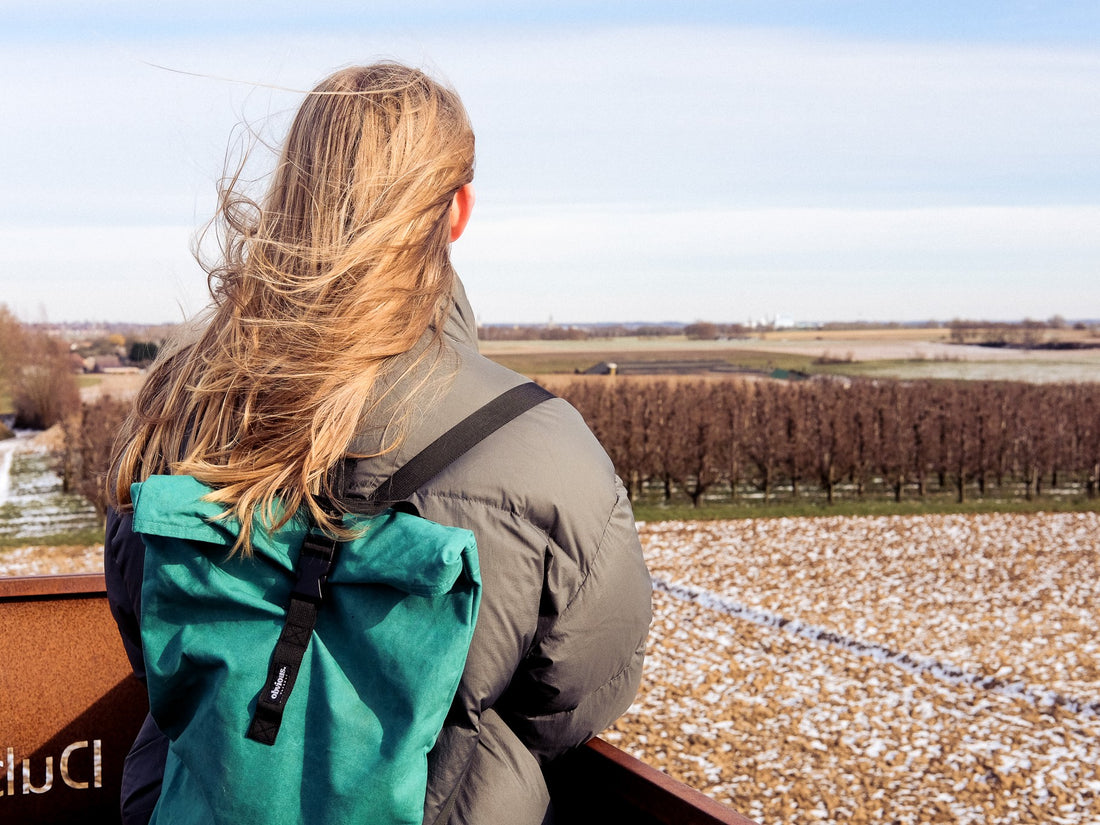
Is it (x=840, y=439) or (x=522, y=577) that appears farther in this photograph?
(x=840, y=439)

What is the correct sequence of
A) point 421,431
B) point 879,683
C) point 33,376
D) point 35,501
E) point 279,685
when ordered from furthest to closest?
point 33,376
point 35,501
point 879,683
point 421,431
point 279,685

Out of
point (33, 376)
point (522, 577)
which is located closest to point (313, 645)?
point (522, 577)

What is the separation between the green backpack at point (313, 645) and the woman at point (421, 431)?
0.05 metres

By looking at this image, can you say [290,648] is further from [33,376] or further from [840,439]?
[33,376]

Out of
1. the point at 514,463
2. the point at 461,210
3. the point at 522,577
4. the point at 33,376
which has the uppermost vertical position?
the point at 461,210

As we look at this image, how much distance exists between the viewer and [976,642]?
26.0ft

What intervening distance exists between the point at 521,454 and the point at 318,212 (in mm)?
463

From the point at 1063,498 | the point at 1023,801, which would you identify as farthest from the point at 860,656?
the point at 1063,498

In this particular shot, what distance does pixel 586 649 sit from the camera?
136 cm

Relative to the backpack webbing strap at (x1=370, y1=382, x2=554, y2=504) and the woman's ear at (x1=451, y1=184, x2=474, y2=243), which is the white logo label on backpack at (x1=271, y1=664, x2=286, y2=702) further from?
the woman's ear at (x1=451, y1=184, x2=474, y2=243)

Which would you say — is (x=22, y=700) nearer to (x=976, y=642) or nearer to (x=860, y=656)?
(x=860, y=656)

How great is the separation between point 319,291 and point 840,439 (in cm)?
1595

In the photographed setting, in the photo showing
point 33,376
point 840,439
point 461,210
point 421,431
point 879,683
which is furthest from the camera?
point 33,376

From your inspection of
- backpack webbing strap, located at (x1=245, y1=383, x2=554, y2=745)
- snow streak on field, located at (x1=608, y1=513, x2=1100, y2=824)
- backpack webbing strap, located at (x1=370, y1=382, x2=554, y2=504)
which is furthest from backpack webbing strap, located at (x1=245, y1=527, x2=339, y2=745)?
snow streak on field, located at (x1=608, y1=513, x2=1100, y2=824)
